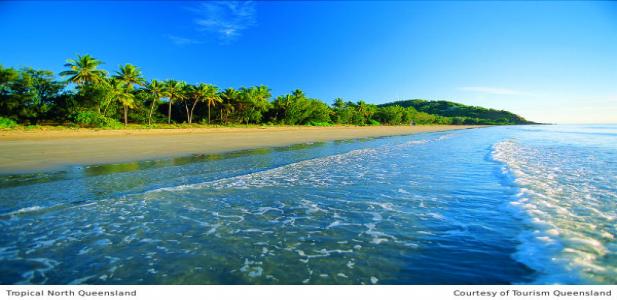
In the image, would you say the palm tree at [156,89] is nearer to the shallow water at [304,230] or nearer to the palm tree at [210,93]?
the palm tree at [210,93]

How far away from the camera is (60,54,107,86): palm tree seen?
3603 centimetres

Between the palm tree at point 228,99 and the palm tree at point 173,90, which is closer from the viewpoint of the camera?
the palm tree at point 173,90

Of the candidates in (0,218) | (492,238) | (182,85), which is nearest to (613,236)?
(492,238)

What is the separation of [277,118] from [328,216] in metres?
57.4

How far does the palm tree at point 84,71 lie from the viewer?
3603 cm

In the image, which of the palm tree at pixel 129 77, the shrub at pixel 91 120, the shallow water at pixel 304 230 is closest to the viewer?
the shallow water at pixel 304 230

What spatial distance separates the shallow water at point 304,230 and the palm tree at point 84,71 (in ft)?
116

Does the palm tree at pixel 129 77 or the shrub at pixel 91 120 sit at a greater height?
the palm tree at pixel 129 77

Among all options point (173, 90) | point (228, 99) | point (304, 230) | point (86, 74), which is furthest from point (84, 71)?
point (304, 230)

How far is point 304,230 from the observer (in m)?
4.65

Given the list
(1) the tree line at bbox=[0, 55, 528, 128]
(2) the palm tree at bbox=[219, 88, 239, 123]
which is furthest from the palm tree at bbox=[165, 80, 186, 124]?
(2) the palm tree at bbox=[219, 88, 239, 123]

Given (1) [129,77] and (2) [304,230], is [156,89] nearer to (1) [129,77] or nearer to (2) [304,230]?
(1) [129,77]

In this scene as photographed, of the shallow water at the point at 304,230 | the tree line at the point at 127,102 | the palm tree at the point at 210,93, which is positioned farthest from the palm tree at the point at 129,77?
the shallow water at the point at 304,230
